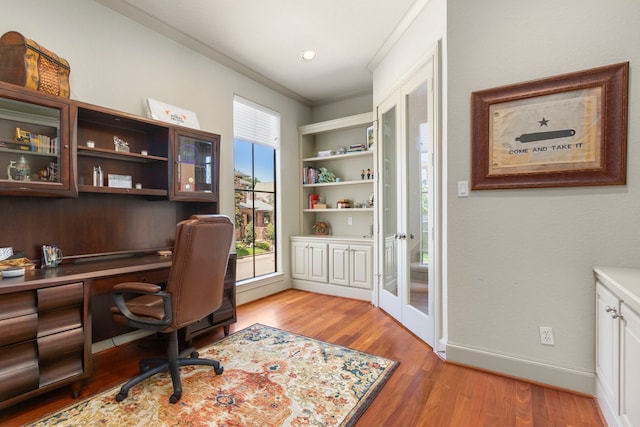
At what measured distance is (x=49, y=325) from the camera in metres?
1.76

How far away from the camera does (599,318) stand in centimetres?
176

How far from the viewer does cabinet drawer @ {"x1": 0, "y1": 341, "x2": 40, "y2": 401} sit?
158 cm

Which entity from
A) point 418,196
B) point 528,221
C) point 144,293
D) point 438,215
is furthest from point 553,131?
point 144,293

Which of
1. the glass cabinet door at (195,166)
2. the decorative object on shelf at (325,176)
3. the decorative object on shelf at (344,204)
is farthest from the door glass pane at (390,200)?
the glass cabinet door at (195,166)

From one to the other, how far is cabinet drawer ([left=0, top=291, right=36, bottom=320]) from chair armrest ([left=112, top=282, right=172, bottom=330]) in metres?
0.40

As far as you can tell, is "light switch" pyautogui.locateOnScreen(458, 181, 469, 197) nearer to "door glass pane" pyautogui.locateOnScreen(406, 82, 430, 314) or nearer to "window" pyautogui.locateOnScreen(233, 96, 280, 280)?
"door glass pane" pyautogui.locateOnScreen(406, 82, 430, 314)

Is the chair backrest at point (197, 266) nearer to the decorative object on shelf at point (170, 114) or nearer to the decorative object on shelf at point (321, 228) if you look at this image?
the decorative object on shelf at point (170, 114)

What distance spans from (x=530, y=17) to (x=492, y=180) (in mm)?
1109

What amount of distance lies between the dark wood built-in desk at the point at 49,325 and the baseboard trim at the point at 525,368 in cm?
249

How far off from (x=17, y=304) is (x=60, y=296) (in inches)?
7.2

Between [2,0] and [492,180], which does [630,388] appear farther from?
[2,0]

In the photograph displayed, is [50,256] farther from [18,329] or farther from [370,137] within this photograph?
[370,137]

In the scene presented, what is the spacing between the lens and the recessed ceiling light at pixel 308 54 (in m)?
3.32

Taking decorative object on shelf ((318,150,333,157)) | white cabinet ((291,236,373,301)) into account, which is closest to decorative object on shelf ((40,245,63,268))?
white cabinet ((291,236,373,301))
